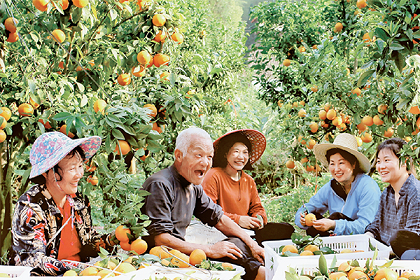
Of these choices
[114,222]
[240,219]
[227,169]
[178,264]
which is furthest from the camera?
[227,169]

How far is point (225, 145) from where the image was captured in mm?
2936

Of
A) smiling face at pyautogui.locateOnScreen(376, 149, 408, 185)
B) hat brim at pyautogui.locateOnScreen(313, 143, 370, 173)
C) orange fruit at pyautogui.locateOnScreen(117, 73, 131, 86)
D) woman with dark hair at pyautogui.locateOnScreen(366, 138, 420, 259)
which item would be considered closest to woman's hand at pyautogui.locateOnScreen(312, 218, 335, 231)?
woman with dark hair at pyautogui.locateOnScreen(366, 138, 420, 259)

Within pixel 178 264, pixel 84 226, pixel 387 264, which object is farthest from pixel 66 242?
pixel 387 264

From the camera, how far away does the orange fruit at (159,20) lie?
2.24 meters

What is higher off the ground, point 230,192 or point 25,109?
point 25,109

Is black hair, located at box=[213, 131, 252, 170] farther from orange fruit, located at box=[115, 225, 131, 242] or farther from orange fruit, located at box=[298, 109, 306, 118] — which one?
orange fruit, located at box=[115, 225, 131, 242]

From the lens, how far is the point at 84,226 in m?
2.07

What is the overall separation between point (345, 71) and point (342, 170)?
0.76m

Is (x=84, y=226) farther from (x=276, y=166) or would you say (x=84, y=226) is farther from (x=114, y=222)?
(x=276, y=166)

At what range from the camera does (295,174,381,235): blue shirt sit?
256 centimetres

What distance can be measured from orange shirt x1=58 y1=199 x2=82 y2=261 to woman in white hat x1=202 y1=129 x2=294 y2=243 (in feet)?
3.56

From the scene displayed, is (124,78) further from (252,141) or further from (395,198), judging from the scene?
(395,198)

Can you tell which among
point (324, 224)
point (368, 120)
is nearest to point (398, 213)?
point (324, 224)

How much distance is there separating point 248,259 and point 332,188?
0.95 metres
